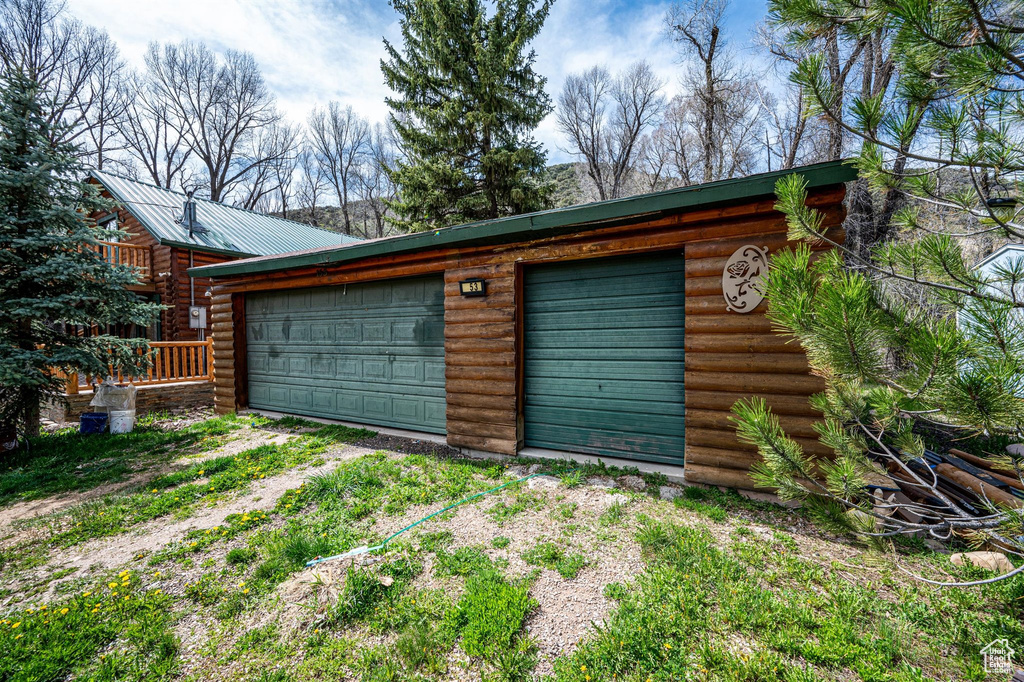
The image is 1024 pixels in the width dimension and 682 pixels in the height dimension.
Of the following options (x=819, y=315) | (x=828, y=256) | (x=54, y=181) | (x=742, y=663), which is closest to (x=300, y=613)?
(x=742, y=663)

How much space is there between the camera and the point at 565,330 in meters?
4.58

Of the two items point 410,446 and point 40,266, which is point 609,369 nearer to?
point 410,446

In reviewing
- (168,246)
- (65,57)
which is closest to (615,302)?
(168,246)

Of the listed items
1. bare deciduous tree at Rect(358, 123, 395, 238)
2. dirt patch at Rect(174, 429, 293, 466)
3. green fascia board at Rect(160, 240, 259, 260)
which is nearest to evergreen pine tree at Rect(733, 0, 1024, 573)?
dirt patch at Rect(174, 429, 293, 466)

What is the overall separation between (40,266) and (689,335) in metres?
7.95

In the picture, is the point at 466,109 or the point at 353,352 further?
the point at 466,109

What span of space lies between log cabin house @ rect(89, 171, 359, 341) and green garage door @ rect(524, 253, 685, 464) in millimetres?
9583

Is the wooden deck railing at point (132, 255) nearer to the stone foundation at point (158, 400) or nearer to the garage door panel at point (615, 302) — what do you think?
the stone foundation at point (158, 400)

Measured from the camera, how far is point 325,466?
4531 millimetres

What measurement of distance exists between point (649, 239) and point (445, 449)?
343cm

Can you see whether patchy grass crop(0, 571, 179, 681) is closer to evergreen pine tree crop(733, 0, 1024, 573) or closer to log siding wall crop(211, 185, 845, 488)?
log siding wall crop(211, 185, 845, 488)

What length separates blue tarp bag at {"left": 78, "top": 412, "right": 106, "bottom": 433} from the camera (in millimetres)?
6020

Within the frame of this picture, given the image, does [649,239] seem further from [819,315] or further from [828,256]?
[819,315]

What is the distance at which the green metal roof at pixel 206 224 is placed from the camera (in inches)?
420
